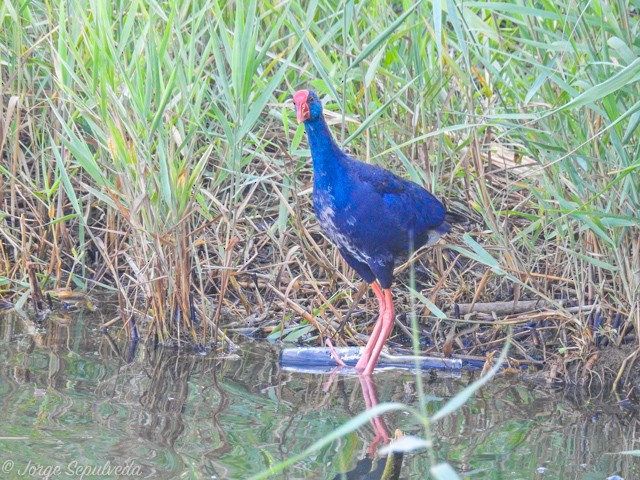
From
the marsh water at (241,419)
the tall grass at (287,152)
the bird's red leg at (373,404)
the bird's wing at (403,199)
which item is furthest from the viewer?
the bird's wing at (403,199)

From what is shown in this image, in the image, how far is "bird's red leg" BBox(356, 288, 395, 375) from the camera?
3.52 metres

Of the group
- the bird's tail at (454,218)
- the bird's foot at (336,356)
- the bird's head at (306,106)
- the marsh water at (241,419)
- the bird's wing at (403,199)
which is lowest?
the bird's foot at (336,356)

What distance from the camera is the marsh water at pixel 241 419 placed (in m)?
2.54

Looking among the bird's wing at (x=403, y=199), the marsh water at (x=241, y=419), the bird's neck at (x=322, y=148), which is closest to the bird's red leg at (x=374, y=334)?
the marsh water at (x=241, y=419)

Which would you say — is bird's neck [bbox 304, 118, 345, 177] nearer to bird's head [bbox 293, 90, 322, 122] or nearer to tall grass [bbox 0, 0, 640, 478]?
bird's head [bbox 293, 90, 322, 122]

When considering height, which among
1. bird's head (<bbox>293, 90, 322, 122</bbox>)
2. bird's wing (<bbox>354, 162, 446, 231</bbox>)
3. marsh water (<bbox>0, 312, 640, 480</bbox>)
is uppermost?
bird's head (<bbox>293, 90, 322, 122</bbox>)

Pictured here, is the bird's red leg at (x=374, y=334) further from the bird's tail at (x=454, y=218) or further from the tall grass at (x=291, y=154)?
the bird's tail at (x=454, y=218)

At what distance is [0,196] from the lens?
4133 millimetres

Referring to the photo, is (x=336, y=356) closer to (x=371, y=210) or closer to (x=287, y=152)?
(x=371, y=210)

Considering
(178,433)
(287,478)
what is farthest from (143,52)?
(287,478)

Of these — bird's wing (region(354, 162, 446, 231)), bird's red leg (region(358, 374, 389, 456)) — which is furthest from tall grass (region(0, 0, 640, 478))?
bird's red leg (region(358, 374, 389, 456))

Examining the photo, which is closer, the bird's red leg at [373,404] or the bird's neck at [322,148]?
the bird's red leg at [373,404]

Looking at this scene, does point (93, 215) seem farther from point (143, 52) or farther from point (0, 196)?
point (143, 52)

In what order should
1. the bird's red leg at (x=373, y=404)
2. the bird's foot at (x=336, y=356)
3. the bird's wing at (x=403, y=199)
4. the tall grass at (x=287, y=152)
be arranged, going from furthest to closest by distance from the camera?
the bird's foot at (x=336, y=356), the bird's wing at (x=403, y=199), the tall grass at (x=287, y=152), the bird's red leg at (x=373, y=404)
